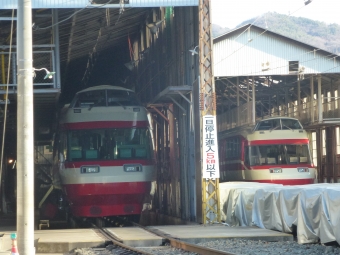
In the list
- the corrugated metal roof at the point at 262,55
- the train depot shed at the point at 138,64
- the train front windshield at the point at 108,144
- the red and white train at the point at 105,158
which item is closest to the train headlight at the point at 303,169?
A: the corrugated metal roof at the point at 262,55

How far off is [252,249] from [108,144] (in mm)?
8649

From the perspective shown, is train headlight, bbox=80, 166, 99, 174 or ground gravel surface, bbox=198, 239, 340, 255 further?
train headlight, bbox=80, 166, 99, 174

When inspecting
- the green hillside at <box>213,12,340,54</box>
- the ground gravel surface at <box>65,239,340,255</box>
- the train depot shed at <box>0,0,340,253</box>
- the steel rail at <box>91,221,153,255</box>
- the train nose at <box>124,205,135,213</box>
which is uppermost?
the green hillside at <box>213,12,340,54</box>

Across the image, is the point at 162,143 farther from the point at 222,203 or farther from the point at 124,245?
the point at 124,245

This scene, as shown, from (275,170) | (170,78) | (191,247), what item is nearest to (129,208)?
(170,78)

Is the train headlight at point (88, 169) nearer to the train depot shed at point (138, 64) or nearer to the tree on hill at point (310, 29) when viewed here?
→ the train depot shed at point (138, 64)

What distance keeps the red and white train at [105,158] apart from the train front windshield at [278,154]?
8.02 meters

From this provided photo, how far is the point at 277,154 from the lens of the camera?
2812cm

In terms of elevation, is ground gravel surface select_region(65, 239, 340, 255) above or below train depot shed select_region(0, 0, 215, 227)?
below

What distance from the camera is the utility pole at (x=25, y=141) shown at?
9.78 meters

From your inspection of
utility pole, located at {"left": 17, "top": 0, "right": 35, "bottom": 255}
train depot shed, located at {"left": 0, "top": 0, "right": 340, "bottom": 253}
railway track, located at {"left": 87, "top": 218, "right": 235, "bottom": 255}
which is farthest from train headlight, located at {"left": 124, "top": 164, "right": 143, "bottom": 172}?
utility pole, located at {"left": 17, "top": 0, "right": 35, "bottom": 255}

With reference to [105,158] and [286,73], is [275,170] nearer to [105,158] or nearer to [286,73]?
[286,73]

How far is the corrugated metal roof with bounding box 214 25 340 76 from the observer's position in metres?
29.4

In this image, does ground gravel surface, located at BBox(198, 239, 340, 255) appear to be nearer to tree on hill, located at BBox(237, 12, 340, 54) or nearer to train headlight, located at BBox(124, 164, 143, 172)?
train headlight, located at BBox(124, 164, 143, 172)
